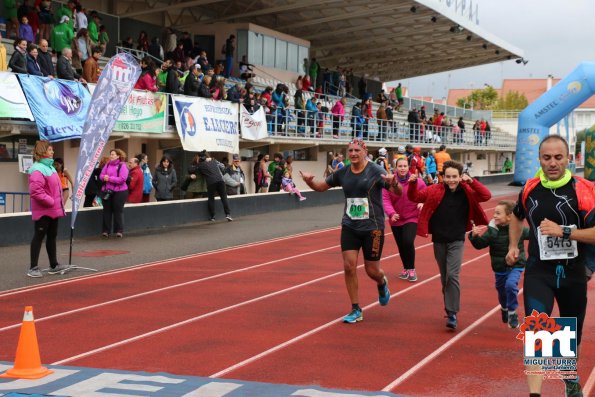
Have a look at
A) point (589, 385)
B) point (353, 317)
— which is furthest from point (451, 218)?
point (589, 385)

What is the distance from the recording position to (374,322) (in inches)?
356

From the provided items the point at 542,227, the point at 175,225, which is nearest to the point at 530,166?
the point at 175,225

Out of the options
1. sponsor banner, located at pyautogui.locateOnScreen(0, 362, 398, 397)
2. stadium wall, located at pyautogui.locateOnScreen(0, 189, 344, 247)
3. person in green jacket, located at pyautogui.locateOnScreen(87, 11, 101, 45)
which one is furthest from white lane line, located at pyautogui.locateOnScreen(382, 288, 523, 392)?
person in green jacket, located at pyautogui.locateOnScreen(87, 11, 101, 45)

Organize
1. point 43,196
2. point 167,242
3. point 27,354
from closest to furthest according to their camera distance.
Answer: point 27,354 → point 43,196 → point 167,242

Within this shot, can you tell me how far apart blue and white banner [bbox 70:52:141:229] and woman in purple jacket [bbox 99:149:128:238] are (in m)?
3.92

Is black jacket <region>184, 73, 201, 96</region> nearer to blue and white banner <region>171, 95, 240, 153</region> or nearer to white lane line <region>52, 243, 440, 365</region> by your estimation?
blue and white banner <region>171, 95, 240, 153</region>

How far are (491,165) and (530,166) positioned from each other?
27238 mm

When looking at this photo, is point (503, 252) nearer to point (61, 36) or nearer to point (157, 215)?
point (157, 215)

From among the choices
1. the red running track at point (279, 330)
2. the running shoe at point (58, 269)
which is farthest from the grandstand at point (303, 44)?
the red running track at point (279, 330)

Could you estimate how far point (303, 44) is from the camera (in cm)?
4184

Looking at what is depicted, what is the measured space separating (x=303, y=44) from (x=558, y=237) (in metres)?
37.4

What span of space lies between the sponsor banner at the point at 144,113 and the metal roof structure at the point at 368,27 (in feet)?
36.6

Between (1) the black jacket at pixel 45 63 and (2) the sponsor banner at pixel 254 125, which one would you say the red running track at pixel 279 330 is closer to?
(1) the black jacket at pixel 45 63

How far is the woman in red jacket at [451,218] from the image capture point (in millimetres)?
8547
